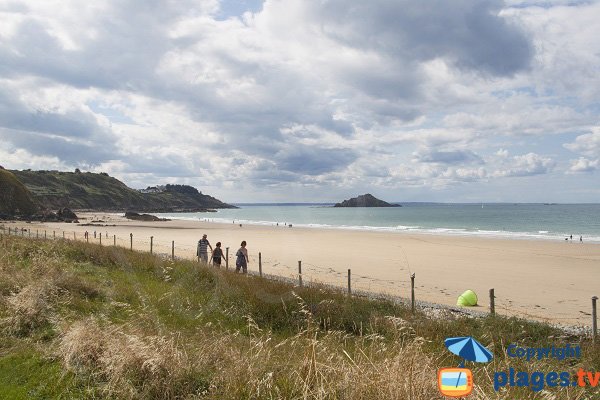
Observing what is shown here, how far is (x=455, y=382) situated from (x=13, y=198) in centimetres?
10147

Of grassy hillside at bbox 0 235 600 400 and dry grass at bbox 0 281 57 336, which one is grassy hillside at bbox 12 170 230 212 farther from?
dry grass at bbox 0 281 57 336

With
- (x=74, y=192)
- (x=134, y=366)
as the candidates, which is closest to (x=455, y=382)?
(x=134, y=366)

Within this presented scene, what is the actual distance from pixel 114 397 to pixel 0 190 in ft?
321

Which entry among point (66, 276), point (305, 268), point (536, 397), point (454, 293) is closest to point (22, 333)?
point (66, 276)

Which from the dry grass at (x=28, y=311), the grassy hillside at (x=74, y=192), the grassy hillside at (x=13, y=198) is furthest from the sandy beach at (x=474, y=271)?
the grassy hillside at (x=74, y=192)

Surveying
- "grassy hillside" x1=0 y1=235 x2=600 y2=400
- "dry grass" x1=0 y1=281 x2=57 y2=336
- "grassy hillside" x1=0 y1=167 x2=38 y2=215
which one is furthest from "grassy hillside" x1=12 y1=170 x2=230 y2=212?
"dry grass" x1=0 y1=281 x2=57 y2=336

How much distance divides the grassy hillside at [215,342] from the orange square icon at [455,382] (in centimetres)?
58

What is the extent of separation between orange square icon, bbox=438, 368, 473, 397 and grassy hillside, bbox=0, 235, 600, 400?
22.8 inches

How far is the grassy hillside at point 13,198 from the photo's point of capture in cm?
8525

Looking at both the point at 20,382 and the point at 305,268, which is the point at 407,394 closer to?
the point at 20,382

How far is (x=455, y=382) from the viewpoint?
368cm

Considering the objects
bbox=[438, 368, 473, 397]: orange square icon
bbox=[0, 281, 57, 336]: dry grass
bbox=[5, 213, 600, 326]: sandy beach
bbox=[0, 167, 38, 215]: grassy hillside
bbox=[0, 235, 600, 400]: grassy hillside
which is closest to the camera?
bbox=[438, 368, 473, 397]: orange square icon

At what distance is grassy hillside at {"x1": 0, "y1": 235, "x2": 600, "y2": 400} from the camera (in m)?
4.96

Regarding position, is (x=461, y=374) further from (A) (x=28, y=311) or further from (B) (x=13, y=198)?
(B) (x=13, y=198)
